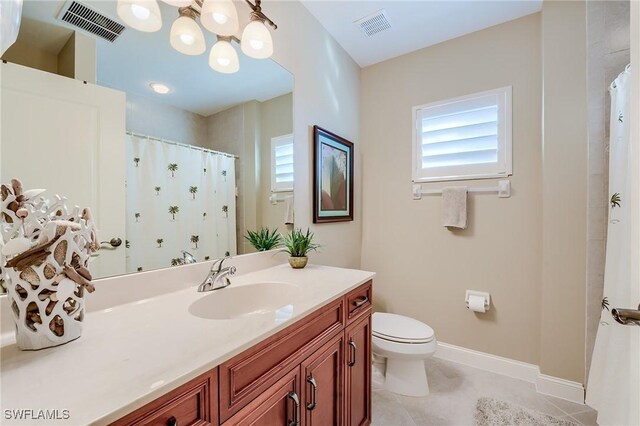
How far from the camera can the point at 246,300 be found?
1.19 meters

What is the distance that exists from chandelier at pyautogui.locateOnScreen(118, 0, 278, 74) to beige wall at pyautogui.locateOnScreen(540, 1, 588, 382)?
1.85m

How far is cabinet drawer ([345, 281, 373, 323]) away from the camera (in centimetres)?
122

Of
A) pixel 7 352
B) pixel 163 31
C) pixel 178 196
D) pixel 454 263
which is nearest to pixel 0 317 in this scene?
pixel 7 352

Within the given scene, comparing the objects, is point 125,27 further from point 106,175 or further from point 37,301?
point 37,301

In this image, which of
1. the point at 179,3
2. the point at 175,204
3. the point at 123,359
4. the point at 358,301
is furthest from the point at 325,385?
the point at 179,3

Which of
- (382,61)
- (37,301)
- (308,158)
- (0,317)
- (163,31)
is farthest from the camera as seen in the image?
(382,61)

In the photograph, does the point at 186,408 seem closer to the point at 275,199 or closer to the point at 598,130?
the point at 275,199

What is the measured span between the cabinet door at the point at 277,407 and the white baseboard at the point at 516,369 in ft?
5.67

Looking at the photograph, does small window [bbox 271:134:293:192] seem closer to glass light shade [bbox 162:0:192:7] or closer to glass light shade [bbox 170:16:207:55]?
glass light shade [bbox 170:16:207:55]

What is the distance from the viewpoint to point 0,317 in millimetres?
693

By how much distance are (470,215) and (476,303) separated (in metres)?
0.67

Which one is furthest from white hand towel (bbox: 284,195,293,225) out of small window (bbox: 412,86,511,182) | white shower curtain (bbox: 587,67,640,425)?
white shower curtain (bbox: 587,67,640,425)

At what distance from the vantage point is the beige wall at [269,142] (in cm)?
156

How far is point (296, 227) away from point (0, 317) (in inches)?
49.5
